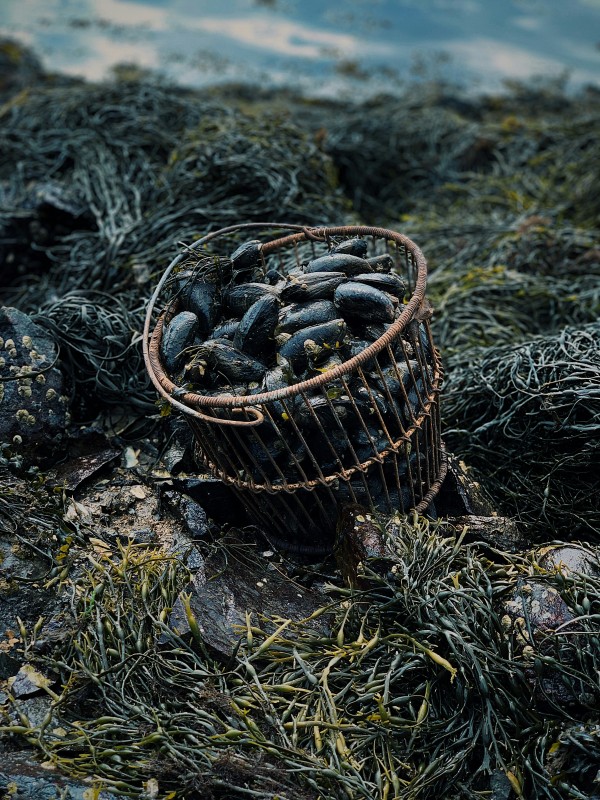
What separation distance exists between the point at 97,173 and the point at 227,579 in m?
3.97

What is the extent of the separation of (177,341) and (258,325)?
357 mm

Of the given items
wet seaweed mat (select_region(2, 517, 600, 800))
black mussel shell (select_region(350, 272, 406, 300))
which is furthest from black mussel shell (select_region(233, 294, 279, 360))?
wet seaweed mat (select_region(2, 517, 600, 800))

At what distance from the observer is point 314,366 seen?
110 inches

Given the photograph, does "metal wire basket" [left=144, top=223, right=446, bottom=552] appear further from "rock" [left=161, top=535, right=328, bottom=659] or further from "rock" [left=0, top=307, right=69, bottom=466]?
"rock" [left=0, top=307, right=69, bottom=466]

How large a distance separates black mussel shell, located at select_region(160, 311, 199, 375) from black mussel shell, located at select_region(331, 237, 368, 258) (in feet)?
2.45

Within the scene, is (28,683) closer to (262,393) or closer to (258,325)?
(262,393)

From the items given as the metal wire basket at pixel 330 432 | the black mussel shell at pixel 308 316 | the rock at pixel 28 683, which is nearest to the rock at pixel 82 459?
the metal wire basket at pixel 330 432

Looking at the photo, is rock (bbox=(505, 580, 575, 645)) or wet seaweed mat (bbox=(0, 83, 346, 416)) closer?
rock (bbox=(505, 580, 575, 645))

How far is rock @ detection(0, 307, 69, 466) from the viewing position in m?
3.34

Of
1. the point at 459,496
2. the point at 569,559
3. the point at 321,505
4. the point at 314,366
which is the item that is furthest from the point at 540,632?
the point at 314,366

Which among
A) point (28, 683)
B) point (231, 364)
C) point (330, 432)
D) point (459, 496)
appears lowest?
point (28, 683)

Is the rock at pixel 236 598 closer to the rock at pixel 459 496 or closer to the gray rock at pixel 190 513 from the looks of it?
the gray rock at pixel 190 513

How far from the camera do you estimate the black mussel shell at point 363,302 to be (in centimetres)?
284

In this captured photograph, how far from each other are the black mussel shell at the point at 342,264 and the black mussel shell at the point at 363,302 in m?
0.18
